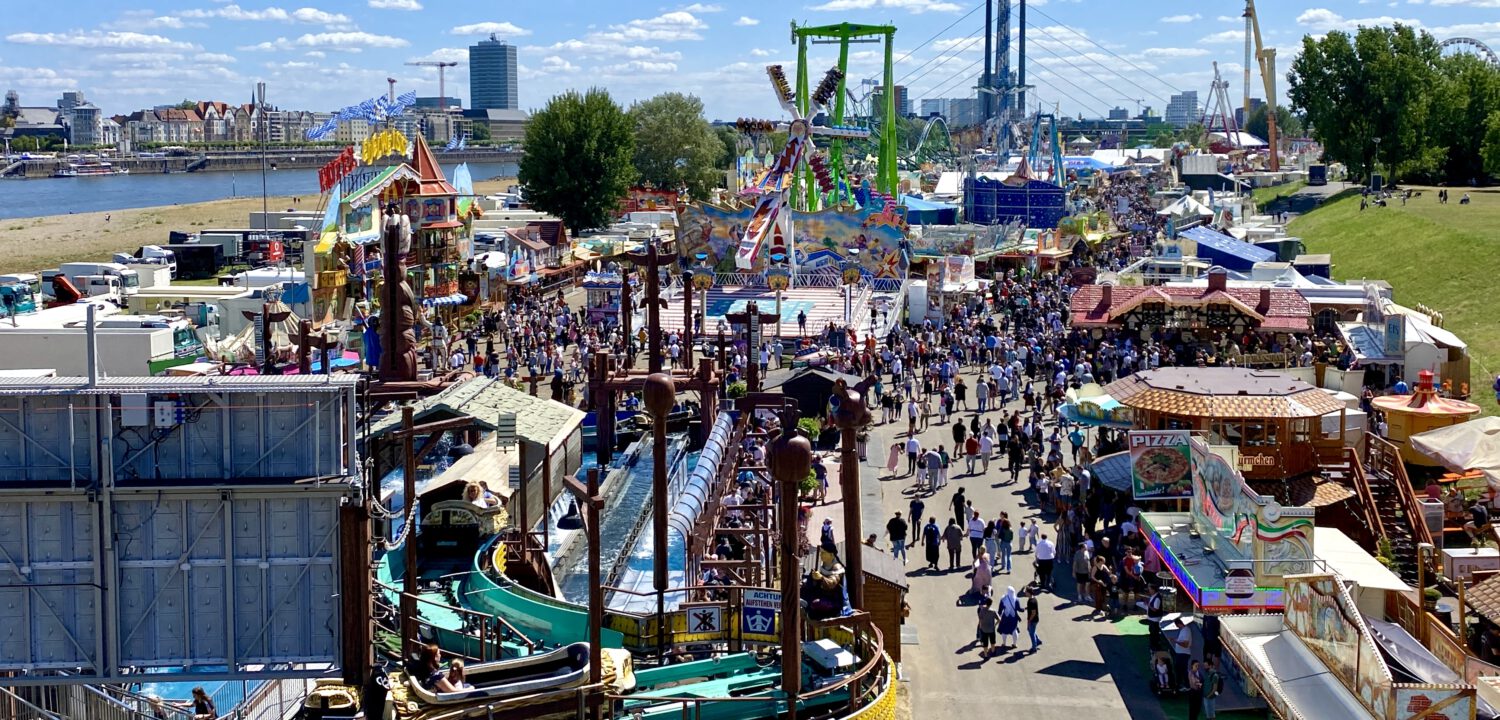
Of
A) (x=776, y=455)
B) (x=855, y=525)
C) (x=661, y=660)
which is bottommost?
(x=661, y=660)

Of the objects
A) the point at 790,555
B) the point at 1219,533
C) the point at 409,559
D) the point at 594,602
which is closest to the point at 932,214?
the point at 1219,533

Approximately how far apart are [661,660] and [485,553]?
3723 millimetres

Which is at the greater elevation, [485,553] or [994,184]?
[994,184]

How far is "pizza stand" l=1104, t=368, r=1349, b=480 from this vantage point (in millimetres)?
21531

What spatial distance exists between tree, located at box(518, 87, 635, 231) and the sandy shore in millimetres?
20224

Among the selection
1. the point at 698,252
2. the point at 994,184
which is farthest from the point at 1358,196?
the point at 698,252

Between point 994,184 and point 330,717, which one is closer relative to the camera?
point 330,717

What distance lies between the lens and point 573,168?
3150 inches

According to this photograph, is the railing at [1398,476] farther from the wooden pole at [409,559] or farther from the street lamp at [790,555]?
the wooden pole at [409,559]

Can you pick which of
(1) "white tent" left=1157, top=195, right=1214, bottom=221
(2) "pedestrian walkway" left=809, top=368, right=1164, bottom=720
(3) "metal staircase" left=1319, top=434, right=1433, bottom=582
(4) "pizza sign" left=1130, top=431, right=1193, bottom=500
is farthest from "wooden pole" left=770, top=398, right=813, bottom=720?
(1) "white tent" left=1157, top=195, right=1214, bottom=221

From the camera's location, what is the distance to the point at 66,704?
40.9 feet

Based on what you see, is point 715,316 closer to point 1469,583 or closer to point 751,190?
point 751,190

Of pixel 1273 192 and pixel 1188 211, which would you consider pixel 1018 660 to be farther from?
pixel 1273 192

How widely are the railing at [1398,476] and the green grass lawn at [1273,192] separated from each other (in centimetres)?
7902
